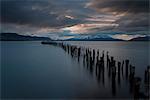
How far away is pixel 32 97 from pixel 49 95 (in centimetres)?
47

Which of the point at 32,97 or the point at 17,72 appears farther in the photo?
the point at 17,72

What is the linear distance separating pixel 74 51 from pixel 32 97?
1079 centimetres

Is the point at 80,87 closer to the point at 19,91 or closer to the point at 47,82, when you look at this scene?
the point at 47,82

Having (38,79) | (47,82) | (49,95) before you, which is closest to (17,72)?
(38,79)

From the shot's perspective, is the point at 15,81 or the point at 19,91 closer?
the point at 19,91

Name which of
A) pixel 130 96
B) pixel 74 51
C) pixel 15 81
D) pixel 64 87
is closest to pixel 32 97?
pixel 64 87

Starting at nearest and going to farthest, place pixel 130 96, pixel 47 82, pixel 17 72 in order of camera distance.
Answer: pixel 130 96, pixel 47 82, pixel 17 72

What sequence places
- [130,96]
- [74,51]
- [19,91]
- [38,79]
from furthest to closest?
[74,51], [38,79], [19,91], [130,96]

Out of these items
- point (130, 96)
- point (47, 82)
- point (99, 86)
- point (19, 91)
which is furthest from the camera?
point (47, 82)

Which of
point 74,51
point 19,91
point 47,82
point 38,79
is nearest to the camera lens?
point 19,91

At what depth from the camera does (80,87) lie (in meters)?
7.46

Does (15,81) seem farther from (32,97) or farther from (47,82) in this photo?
(32,97)

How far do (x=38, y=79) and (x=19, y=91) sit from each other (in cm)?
179

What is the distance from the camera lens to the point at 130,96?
632cm
